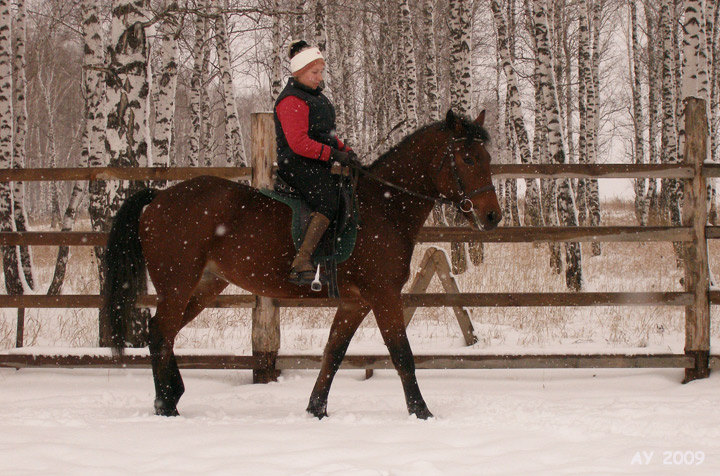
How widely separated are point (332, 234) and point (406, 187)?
0.67m

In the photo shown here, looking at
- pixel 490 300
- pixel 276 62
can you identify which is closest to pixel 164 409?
pixel 490 300

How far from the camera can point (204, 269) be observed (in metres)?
4.84

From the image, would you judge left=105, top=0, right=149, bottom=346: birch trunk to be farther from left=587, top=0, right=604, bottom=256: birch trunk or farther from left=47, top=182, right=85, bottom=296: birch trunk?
left=587, top=0, right=604, bottom=256: birch trunk

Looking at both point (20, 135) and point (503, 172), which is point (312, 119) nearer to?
point (503, 172)

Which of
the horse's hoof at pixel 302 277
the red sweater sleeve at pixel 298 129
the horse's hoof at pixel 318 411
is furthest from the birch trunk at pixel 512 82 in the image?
the horse's hoof at pixel 318 411

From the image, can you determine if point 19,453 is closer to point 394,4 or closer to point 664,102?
point 664,102

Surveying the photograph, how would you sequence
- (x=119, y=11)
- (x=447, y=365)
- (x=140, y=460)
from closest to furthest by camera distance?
1. (x=140, y=460)
2. (x=447, y=365)
3. (x=119, y=11)

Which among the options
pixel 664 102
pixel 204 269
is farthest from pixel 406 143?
pixel 664 102

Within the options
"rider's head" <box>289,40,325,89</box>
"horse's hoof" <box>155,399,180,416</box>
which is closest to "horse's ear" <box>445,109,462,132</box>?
"rider's head" <box>289,40,325,89</box>

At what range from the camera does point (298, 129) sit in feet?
14.5

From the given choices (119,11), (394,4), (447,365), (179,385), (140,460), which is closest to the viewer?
(140,460)

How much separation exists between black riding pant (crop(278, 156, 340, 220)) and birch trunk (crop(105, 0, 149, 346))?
2.60m

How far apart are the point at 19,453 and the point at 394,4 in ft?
68.9

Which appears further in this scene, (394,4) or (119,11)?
(394,4)
